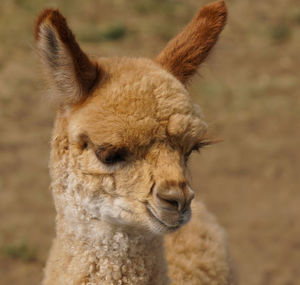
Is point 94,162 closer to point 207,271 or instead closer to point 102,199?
point 102,199

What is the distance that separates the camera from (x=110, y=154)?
9.32 feet

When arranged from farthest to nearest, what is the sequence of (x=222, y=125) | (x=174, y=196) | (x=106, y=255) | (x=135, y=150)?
(x=222, y=125), (x=106, y=255), (x=135, y=150), (x=174, y=196)

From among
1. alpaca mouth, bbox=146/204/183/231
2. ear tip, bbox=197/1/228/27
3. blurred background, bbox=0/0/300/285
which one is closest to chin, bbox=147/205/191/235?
alpaca mouth, bbox=146/204/183/231

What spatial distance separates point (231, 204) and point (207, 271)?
442 centimetres

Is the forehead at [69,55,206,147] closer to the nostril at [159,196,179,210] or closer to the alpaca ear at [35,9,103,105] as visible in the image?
the alpaca ear at [35,9,103,105]

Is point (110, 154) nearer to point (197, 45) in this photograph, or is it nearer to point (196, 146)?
point (196, 146)

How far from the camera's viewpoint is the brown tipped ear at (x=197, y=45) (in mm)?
3324

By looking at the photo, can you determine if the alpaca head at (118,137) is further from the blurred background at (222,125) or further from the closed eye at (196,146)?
the blurred background at (222,125)

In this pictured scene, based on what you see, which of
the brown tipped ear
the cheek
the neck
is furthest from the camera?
the brown tipped ear

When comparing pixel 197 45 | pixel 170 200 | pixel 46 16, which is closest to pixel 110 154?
pixel 170 200

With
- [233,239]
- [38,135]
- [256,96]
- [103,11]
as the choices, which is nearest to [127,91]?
[233,239]

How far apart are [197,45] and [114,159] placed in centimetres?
89

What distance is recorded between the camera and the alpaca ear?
278cm

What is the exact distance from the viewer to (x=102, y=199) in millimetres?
2939
